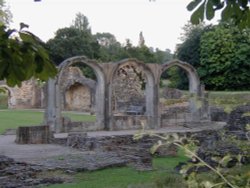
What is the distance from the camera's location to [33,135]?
15578 millimetres

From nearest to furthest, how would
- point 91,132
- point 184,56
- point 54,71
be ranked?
point 54,71, point 91,132, point 184,56

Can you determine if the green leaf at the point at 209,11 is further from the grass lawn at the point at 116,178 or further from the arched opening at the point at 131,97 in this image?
the arched opening at the point at 131,97

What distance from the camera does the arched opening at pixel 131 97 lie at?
2062 centimetres

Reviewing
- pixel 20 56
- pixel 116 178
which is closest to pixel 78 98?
pixel 116 178

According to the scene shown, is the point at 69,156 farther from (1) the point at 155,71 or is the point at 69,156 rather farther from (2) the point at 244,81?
(2) the point at 244,81

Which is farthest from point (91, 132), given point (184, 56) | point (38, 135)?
point (184, 56)

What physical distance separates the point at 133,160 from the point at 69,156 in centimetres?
164

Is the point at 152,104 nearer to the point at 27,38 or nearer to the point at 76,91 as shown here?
the point at 76,91

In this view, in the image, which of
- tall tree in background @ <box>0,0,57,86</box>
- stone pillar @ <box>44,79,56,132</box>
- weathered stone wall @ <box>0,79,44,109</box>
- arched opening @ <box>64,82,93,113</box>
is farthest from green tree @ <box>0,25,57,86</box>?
weathered stone wall @ <box>0,79,44,109</box>

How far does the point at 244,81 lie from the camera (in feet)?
123

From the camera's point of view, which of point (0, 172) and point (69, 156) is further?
point (69, 156)

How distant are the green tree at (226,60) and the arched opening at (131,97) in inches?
359

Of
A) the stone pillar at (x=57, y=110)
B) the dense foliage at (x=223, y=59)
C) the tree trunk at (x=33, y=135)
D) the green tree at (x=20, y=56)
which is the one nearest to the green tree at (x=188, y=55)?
the dense foliage at (x=223, y=59)

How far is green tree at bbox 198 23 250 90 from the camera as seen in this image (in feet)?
123
